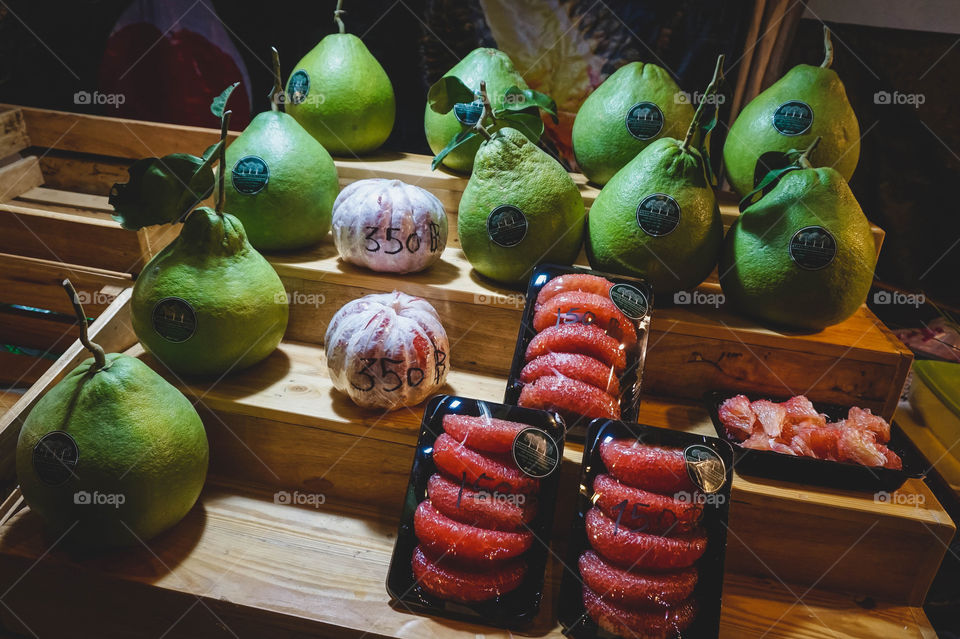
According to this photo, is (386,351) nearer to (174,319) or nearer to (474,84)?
(174,319)

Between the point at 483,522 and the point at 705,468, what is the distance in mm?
503

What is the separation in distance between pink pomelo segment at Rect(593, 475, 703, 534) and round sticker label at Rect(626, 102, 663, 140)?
1.14 m

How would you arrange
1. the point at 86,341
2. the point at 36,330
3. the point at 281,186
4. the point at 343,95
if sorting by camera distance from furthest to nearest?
the point at 343,95, the point at 36,330, the point at 281,186, the point at 86,341

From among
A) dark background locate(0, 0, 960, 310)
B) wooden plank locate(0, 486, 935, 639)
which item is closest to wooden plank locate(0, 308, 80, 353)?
wooden plank locate(0, 486, 935, 639)

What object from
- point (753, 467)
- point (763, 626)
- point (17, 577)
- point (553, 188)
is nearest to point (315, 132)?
point (553, 188)

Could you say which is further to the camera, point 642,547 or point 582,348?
point 582,348

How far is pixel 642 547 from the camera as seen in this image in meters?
1.27

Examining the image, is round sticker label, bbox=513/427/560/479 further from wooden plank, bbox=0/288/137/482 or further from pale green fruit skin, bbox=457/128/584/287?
wooden plank, bbox=0/288/137/482

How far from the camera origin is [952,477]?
203 cm

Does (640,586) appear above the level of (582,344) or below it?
below

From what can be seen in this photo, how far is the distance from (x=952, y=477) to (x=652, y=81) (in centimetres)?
164

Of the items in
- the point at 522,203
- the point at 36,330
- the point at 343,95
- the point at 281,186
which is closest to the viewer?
the point at 522,203

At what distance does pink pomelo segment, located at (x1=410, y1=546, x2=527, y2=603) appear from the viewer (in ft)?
4.33

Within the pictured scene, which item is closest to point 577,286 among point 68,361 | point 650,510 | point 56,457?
point 650,510
